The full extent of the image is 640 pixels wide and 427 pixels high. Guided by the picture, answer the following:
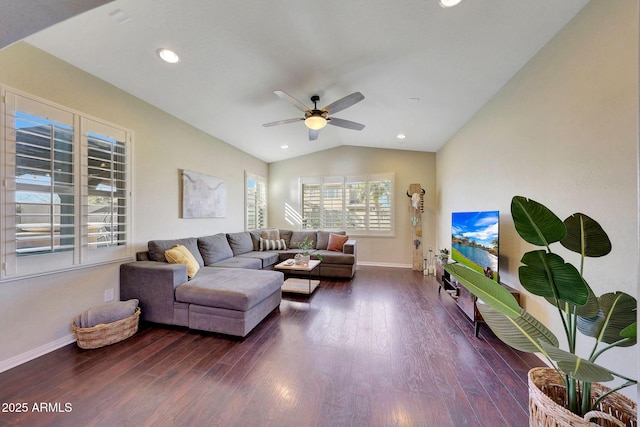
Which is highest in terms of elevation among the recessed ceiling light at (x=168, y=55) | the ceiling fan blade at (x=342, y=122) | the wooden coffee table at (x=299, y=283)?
the recessed ceiling light at (x=168, y=55)

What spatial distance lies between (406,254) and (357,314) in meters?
3.08

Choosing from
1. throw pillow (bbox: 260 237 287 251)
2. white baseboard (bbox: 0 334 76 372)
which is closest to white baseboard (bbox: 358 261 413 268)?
throw pillow (bbox: 260 237 287 251)

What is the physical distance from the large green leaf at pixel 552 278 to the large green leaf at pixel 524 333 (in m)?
0.14

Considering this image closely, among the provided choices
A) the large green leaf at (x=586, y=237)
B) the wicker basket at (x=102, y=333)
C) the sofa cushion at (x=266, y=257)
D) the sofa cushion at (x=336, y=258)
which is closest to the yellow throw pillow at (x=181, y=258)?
the wicker basket at (x=102, y=333)

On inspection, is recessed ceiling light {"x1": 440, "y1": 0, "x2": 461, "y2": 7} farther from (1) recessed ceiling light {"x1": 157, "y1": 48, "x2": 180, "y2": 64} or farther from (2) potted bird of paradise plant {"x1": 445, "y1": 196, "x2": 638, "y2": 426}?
(1) recessed ceiling light {"x1": 157, "y1": 48, "x2": 180, "y2": 64}

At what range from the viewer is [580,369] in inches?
32.2

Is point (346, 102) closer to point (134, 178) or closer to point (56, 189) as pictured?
point (134, 178)

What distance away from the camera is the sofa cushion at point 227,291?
2.31m

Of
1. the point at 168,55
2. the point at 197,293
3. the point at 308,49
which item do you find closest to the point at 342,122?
the point at 308,49

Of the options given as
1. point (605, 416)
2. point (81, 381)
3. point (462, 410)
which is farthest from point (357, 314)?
point (81, 381)

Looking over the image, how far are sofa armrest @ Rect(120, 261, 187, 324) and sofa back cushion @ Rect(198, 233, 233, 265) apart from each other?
3.51 ft

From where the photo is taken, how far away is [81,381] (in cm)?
174

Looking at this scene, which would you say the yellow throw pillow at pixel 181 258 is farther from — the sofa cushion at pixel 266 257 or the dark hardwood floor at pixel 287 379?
the sofa cushion at pixel 266 257

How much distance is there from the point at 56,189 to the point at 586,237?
3771mm
